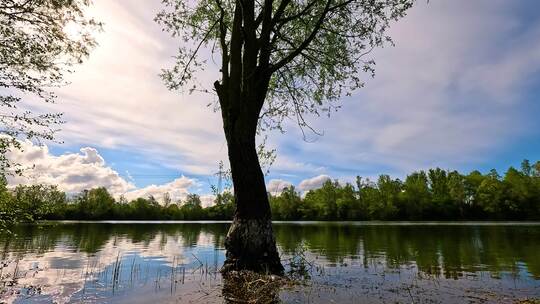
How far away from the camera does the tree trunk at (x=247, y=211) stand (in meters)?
12.7

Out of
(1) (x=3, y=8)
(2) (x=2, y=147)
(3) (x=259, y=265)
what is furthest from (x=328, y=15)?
(2) (x=2, y=147)

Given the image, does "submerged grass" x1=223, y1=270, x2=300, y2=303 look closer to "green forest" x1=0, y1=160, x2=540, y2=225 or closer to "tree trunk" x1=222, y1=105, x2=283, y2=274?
"tree trunk" x1=222, y1=105, x2=283, y2=274

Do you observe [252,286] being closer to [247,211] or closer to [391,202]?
[247,211]

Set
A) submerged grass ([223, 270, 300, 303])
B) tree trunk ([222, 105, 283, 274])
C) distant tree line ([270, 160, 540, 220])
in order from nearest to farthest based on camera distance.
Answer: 1. submerged grass ([223, 270, 300, 303])
2. tree trunk ([222, 105, 283, 274])
3. distant tree line ([270, 160, 540, 220])

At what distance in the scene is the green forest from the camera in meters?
107

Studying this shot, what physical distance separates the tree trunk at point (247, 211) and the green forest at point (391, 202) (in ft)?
290

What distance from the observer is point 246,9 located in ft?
46.9

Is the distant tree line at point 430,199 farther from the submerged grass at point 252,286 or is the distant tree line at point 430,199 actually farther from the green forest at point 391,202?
the submerged grass at point 252,286

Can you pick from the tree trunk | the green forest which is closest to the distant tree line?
the green forest

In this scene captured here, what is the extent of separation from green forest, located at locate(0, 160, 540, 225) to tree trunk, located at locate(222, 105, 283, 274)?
88499 millimetres

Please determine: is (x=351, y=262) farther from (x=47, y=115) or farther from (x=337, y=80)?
(x=47, y=115)

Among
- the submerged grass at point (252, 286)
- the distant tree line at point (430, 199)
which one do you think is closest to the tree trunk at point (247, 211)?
the submerged grass at point (252, 286)

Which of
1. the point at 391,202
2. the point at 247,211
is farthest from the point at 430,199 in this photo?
the point at 247,211

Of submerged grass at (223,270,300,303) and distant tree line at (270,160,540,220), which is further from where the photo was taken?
distant tree line at (270,160,540,220)
